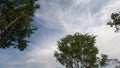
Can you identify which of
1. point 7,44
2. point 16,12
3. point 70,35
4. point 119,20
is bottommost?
point 119,20

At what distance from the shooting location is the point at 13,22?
98.9 feet

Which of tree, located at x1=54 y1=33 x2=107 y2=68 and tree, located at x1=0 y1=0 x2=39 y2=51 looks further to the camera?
tree, located at x1=54 y1=33 x2=107 y2=68

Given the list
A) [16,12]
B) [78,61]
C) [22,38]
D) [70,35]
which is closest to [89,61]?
[78,61]

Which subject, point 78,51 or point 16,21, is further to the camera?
point 78,51

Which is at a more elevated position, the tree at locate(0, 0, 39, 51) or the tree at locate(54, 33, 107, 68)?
the tree at locate(54, 33, 107, 68)

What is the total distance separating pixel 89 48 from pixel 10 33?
30.0m

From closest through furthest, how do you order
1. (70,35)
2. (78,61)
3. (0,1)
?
(0,1) → (78,61) → (70,35)

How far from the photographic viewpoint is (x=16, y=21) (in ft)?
101

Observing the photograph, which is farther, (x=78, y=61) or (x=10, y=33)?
(x=78, y=61)

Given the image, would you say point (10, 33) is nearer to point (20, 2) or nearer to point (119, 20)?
point (20, 2)

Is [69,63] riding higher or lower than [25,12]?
higher

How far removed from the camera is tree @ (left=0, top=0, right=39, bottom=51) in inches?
1162

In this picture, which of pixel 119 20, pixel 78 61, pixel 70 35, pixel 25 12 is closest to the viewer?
pixel 119 20

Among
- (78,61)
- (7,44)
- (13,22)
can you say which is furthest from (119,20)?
(78,61)
